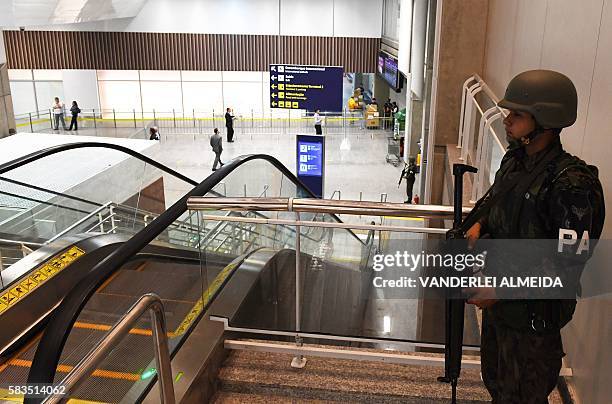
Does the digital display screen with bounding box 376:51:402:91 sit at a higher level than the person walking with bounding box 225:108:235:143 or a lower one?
higher

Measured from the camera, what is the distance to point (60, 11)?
1441 centimetres

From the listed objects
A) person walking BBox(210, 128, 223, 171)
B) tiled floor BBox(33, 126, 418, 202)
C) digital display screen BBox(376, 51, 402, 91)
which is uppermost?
digital display screen BBox(376, 51, 402, 91)

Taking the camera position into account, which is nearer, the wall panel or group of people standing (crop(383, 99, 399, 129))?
the wall panel

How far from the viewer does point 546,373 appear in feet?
6.97

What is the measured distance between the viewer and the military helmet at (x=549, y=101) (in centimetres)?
193

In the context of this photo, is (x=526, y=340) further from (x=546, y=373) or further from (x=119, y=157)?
(x=119, y=157)

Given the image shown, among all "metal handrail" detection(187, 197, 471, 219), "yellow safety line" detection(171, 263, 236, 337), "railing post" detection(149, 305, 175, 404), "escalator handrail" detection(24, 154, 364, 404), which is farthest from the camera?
"yellow safety line" detection(171, 263, 236, 337)

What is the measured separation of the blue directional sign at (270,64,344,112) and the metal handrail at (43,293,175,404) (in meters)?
12.9

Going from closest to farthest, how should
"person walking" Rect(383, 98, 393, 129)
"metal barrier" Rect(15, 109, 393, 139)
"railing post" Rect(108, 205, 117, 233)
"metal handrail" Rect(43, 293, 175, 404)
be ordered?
"metal handrail" Rect(43, 293, 175, 404)
"railing post" Rect(108, 205, 117, 233)
"person walking" Rect(383, 98, 393, 129)
"metal barrier" Rect(15, 109, 393, 139)

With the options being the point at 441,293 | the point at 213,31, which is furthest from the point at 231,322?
the point at 213,31

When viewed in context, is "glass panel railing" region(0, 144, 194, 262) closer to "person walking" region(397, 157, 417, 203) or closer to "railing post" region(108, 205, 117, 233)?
"railing post" region(108, 205, 117, 233)

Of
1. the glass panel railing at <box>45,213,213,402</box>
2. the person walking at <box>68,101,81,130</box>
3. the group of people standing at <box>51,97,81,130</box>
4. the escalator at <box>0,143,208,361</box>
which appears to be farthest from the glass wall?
the glass panel railing at <box>45,213,213,402</box>

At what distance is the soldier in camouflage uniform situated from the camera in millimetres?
1841

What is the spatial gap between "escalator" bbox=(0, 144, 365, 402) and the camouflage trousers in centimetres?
147
